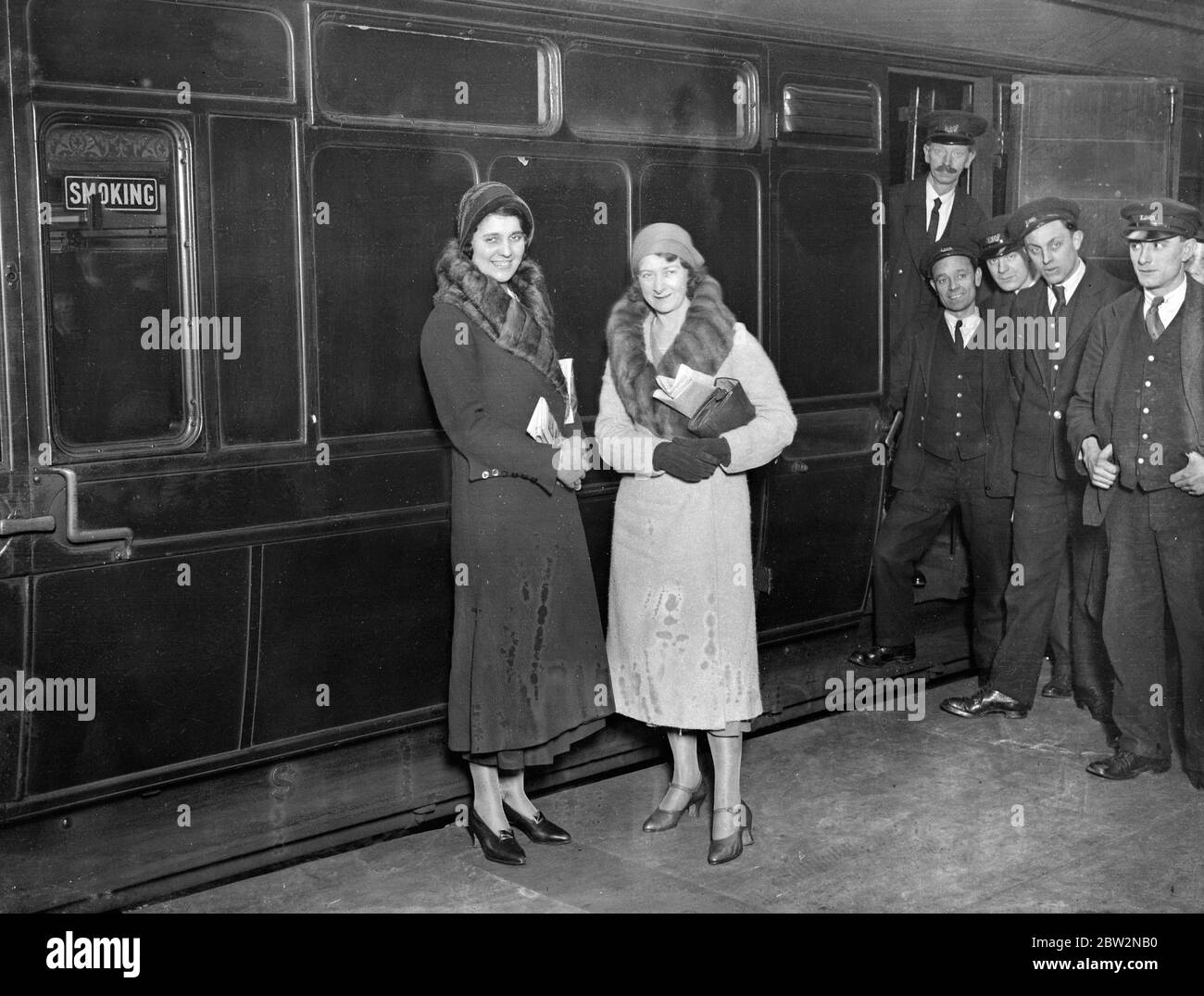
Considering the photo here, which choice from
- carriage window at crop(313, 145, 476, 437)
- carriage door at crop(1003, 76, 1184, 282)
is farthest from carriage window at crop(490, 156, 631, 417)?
carriage door at crop(1003, 76, 1184, 282)

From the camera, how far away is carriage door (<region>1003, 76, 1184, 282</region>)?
6.81 metres

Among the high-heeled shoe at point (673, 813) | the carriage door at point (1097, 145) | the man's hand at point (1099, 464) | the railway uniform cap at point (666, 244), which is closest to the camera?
the railway uniform cap at point (666, 244)

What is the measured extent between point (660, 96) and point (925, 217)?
65.5 inches

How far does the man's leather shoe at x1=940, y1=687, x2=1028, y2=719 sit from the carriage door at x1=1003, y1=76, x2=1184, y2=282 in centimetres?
225

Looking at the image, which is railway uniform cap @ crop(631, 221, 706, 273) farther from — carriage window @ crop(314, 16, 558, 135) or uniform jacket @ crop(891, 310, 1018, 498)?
uniform jacket @ crop(891, 310, 1018, 498)

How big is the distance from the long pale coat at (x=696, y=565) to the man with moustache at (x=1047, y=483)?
1922mm

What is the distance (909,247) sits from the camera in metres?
6.43

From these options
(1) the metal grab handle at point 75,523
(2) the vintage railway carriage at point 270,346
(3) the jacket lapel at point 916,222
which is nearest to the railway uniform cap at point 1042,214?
(3) the jacket lapel at point 916,222

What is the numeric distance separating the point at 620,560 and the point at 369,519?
80 centimetres

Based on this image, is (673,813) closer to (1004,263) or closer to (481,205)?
(481,205)

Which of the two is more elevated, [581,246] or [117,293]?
[581,246]

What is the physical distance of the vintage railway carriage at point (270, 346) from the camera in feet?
12.9

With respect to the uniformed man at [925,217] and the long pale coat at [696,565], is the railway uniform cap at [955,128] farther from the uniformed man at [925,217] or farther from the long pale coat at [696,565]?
the long pale coat at [696,565]

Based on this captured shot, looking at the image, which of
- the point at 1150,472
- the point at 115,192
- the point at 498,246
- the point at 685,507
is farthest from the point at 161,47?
the point at 1150,472
